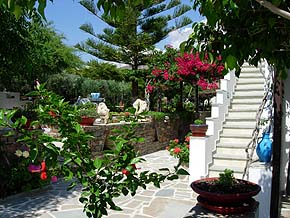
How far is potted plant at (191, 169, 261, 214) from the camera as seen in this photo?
8.14 ft

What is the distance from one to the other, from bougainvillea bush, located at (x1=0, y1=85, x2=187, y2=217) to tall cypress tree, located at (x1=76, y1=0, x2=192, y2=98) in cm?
1176

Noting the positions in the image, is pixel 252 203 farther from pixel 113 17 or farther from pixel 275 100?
pixel 113 17

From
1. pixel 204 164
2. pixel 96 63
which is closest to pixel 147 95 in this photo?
pixel 96 63

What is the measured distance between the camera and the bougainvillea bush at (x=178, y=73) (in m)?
8.53

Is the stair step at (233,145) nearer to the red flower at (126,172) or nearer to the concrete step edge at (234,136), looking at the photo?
the concrete step edge at (234,136)

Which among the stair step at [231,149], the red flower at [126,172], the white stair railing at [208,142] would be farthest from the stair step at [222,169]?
the red flower at [126,172]

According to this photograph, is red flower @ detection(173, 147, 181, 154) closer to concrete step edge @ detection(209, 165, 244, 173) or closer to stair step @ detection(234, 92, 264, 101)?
concrete step edge @ detection(209, 165, 244, 173)

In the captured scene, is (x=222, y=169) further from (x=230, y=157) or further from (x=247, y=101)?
(x=247, y=101)

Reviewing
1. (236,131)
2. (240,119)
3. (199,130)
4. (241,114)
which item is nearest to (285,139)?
(199,130)

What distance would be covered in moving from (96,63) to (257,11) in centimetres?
1382

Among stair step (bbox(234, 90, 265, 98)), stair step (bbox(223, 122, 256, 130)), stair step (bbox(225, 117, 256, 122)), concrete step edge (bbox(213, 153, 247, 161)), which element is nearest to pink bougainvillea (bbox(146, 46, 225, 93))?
stair step (bbox(234, 90, 265, 98))

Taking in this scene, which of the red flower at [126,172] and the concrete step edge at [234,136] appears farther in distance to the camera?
the concrete step edge at [234,136]

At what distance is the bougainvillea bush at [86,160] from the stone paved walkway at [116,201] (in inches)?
88.6

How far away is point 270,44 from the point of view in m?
1.67
